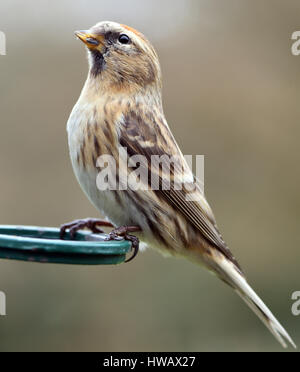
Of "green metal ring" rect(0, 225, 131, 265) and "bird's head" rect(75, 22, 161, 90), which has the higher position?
"bird's head" rect(75, 22, 161, 90)

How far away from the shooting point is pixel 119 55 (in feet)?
11.1

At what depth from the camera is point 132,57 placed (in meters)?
3.41

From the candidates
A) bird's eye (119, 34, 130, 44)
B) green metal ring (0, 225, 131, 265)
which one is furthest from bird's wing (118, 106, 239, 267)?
green metal ring (0, 225, 131, 265)

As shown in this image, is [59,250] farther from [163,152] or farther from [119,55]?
[119,55]

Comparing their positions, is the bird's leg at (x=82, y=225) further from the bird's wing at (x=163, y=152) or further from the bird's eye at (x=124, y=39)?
the bird's eye at (x=124, y=39)

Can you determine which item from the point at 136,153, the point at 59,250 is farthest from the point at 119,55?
the point at 59,250

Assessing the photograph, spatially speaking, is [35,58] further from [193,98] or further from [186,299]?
[186,299]

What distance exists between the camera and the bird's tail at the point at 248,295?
327 centimetres

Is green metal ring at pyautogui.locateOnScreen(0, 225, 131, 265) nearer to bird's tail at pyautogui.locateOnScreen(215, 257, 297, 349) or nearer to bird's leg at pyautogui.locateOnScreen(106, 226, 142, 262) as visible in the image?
bird's leg at pyautogui.locateOnScreen(106, 226, 142, 262)

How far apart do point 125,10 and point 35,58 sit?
85 cm

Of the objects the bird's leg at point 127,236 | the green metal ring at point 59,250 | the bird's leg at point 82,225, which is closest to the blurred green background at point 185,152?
the bird's leg at point 82,225

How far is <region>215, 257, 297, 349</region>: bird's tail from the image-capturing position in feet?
10.7

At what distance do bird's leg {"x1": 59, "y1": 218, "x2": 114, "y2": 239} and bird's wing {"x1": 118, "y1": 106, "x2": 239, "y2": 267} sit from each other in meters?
0.37

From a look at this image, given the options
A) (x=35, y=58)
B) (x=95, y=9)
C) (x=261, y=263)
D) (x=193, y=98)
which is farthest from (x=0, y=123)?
(x=261, y=263)
